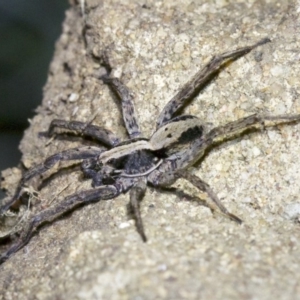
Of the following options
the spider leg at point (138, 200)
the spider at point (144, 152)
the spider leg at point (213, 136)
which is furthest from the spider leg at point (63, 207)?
Result: the spider leg at point (213, 136)

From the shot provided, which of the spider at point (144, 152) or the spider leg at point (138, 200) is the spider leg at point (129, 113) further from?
the spider leg at point (138, 200)

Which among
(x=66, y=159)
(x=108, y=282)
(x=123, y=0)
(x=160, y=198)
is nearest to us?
(x=108, y=282)

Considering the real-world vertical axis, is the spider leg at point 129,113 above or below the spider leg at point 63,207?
above

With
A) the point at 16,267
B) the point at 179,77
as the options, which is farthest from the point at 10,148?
the point at 179,77

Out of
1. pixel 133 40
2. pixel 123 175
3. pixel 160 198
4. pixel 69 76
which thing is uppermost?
pixel 69 76

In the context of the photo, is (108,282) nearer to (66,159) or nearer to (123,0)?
(66,159)

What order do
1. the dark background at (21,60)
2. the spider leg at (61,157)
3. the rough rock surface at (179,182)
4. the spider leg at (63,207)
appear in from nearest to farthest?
the rough rock surface at (179,182)
the spider leg at (63,207)
the spider leg at (61,157)
the dark background at (21,60)

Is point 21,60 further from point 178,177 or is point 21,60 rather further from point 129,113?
point 178,177

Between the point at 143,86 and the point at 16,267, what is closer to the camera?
the point at 16,267
